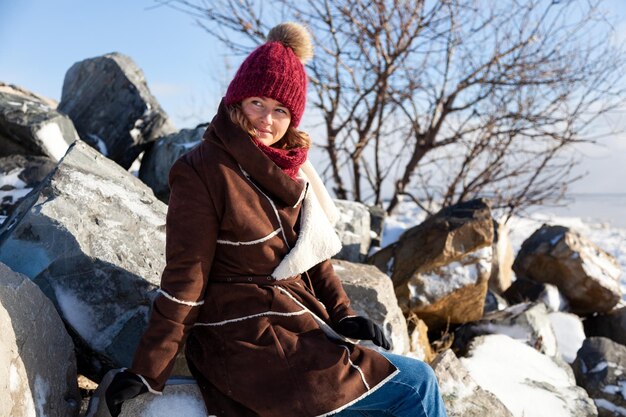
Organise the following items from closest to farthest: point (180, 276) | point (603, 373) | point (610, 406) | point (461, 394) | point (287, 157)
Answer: point (180, 276), point (287, 157), point (461, 394), point (610, 406), point (603, 373)

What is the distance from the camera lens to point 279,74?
1842mm

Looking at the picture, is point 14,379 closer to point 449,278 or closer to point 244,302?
point 244,302

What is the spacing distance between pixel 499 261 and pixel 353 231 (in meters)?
1.52

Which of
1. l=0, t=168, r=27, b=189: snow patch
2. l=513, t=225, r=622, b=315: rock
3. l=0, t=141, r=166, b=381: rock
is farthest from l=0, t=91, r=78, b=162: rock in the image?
l=513, t=225, r=622, b=315: rock

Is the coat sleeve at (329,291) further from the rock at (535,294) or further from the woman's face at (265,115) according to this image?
the rock at (535,294)

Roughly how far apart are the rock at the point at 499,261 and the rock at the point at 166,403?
3825mm

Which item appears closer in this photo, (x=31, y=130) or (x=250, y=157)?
(x=250, y=157)

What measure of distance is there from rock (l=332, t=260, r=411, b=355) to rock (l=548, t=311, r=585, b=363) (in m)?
1.98

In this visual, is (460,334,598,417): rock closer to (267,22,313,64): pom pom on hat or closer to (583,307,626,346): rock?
(583,307,626,346): rock

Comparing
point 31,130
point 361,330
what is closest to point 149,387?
point 361,330

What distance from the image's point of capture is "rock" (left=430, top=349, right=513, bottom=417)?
2.42 m

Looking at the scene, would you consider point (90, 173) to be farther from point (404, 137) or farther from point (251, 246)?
point (404, 137)

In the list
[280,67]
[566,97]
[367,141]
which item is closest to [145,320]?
[280,67]

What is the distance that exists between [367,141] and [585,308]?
2.62 meters
